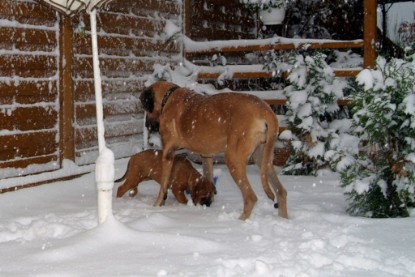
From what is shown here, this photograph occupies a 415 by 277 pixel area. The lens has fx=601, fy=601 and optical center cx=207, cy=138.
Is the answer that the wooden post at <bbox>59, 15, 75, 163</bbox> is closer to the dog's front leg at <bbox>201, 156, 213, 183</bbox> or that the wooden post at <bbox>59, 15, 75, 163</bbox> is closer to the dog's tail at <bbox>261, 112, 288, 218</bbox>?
the dog's front leg at <bbox>201, 156, 213, 183</bbox>

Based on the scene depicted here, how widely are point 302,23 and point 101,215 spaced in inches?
328

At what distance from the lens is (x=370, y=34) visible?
7961 mm

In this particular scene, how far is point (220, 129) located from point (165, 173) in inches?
29.1

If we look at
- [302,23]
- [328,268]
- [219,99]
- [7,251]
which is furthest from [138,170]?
[302,23]

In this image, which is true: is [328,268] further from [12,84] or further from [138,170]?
[12,84]

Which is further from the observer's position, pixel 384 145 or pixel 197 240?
pixel 384 145

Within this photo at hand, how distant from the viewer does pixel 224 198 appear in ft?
19.9

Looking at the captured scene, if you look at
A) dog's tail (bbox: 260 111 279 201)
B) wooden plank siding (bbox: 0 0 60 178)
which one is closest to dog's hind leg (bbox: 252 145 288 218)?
dog's tail (bbox: 260 111 279 201)

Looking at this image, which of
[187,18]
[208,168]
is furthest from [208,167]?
[187,18]

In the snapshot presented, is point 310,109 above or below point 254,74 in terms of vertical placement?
below

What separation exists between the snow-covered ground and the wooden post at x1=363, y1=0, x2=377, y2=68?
2.83 metres

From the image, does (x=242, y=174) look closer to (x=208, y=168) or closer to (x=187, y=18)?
(x=208, y=168)

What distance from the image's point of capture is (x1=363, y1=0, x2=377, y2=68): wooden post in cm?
792

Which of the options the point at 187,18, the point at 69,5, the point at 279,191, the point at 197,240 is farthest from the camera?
the point at 187,18
